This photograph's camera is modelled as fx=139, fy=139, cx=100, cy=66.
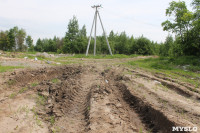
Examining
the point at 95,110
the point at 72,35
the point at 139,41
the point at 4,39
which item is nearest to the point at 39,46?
the point at 4,39

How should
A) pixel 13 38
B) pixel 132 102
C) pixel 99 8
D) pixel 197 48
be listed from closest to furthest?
pixel 132 102, pixel 197 48, pixel 99 8, pixel 13 38

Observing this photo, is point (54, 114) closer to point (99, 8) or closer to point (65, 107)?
point (65, 107)

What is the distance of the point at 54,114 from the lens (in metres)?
3.95

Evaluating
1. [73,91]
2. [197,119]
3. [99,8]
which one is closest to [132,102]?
[197,119]

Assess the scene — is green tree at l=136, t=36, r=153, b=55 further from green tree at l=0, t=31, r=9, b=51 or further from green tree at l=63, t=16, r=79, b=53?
green tree at l=0, t=31, r=9, b=51

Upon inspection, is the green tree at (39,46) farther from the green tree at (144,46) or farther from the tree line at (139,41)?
the green tree at (144,46)

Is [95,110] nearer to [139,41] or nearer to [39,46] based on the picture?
[139,41]

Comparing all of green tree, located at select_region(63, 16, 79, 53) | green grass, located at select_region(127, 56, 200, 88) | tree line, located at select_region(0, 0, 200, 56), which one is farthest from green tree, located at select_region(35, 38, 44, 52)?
green grass, located at select_region(127, 56, 200, 88)

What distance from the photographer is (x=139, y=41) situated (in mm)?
36219

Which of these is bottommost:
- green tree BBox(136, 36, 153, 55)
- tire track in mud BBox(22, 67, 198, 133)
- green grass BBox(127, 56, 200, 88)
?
tire track in mud BBox(22, 67, 198, 133)

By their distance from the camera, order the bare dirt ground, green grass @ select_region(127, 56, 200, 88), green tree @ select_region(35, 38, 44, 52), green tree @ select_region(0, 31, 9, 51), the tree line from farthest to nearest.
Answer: green tree @ select_region(35, 38, 44, 52) → green tree @ select_region(0, 31, 9, 51) → the tree line → green grass @ select_region(127, 56, 200, 88) → the bare dirt ground

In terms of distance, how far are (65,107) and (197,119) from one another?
3524 millimetres

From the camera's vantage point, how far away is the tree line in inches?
575

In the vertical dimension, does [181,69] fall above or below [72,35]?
below
